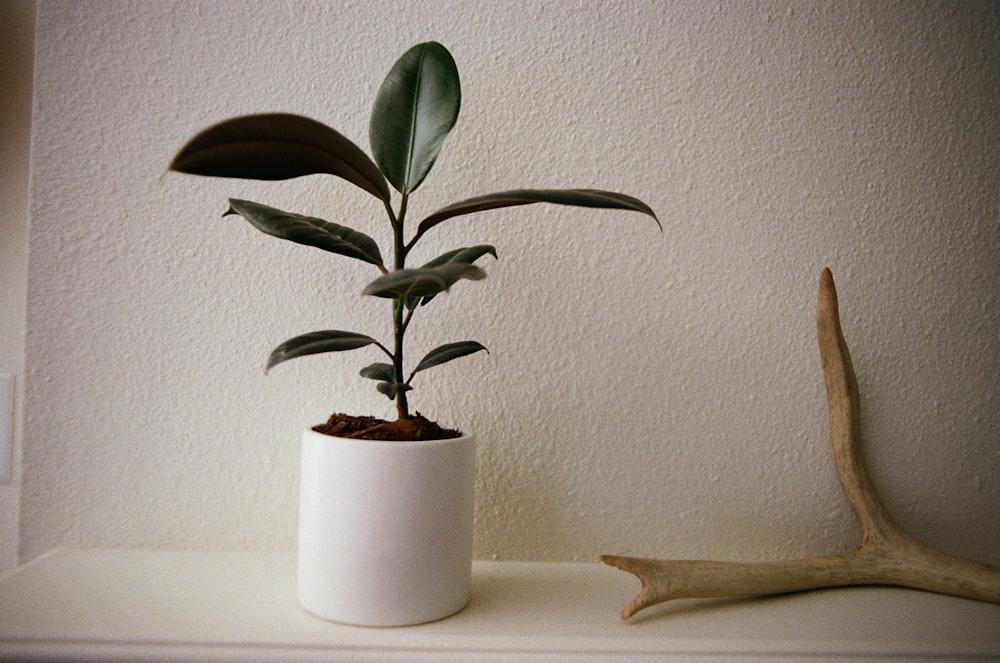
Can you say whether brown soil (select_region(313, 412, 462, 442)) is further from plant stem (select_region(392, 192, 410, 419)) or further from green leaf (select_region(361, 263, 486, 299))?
green leaf (select_region(361, 263, 486, 299))

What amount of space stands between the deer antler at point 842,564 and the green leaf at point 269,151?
1.60ft

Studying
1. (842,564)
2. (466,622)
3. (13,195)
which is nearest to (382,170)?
(466,622)

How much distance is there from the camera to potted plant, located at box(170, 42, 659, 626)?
0.59m

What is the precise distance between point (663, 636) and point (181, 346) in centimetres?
66

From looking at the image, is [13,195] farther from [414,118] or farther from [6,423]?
A: [414,118]

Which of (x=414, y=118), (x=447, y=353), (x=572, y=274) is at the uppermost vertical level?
(x=414, y=118)

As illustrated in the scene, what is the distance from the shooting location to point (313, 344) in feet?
1.90

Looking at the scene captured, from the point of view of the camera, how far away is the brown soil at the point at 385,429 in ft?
2.12

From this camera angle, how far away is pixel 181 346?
0.83 m

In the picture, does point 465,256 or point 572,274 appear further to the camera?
point 572,274

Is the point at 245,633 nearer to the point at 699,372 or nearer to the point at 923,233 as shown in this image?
the point at 699,372

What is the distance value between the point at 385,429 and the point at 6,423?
1.83 feet

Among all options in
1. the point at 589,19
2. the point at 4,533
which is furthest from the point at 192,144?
the point at 4,533

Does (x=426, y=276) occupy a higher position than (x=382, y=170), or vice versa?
(x=382, y=170)
